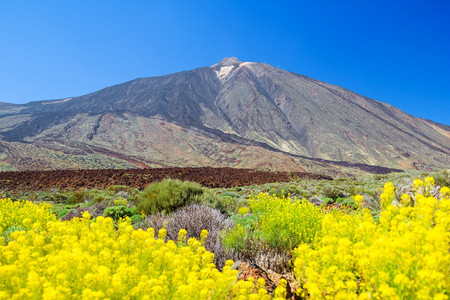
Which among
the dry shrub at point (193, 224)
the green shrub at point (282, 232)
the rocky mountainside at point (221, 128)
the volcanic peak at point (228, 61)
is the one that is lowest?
the dry shrub at point (193, 224)

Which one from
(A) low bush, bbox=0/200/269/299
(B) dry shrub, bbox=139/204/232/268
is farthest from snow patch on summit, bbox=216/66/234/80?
(A) low bush, bbox=0/200/269/299

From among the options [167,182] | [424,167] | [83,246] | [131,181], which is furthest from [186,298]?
[424,167]

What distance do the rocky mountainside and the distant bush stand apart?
28.9 m

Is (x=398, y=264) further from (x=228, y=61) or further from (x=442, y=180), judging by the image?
(x=228, y=61)

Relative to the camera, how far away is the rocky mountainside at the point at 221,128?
155 ft

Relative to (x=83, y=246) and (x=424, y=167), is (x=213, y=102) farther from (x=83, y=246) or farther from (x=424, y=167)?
(x=83, y=246)

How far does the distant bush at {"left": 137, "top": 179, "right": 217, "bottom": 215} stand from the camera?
7492 mm

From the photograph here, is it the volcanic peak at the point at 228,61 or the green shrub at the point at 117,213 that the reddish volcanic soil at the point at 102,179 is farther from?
the volcanic peak at the point at 228,61

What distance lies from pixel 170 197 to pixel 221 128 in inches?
3315

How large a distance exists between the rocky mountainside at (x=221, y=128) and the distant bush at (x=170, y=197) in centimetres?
2892

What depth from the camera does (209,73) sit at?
471 ft

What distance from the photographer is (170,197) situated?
25.2 ft

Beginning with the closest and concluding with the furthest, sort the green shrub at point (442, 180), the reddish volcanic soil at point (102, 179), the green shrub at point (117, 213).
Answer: the green shrub at point (117, 213) → the green shrub at point (442, 180) → the reddish volcanic soil at point (102, 179)

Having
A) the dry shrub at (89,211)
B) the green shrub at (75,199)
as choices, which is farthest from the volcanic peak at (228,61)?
the dry shrub at (89,211)
